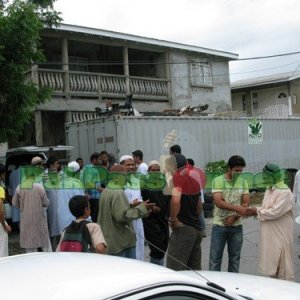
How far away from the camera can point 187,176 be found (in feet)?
17.2

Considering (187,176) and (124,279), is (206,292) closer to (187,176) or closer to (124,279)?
(124,279)

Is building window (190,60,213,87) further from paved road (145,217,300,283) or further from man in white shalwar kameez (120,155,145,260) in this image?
man in white shalwar kameez (120,155,145,260)

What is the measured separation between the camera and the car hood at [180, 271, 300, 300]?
130 inches

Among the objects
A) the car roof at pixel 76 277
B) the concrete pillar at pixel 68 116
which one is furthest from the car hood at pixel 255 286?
the concrete pillar at pixel 68 116

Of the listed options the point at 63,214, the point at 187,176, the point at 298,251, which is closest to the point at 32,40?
the point at 63,214

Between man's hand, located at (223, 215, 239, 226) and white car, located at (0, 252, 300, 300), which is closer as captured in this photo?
white car, located at (0, 252, 300, 300)

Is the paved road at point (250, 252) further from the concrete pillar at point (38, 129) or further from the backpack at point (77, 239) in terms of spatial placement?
the concrete pillar at point (38, 129)

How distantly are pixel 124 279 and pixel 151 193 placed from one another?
13.0ft

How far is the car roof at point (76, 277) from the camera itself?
200cm

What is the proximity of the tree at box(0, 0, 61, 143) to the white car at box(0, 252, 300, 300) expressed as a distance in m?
7.03

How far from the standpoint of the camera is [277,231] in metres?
5.38

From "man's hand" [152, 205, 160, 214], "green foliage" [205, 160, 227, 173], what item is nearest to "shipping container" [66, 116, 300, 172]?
"green foliage" [205, 160, 227, 173]

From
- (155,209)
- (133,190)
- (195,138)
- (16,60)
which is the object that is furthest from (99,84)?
(155,209)

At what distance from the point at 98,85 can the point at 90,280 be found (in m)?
16.6
